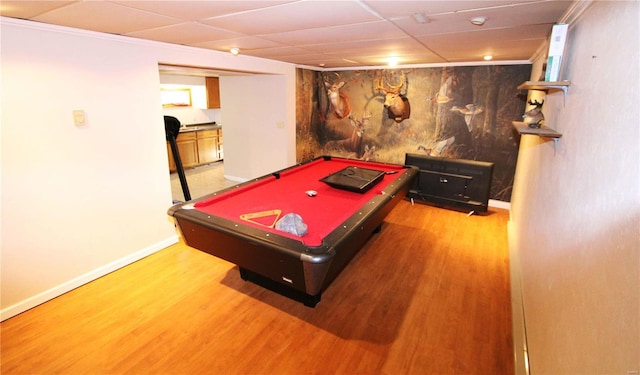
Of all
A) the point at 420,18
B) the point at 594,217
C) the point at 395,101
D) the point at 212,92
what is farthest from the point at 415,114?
the point at 212,92

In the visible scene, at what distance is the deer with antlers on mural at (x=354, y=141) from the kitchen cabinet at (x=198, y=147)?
2.86 m

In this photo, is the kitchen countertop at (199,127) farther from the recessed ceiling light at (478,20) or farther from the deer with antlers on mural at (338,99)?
the recessed ceiling light at (478,20)

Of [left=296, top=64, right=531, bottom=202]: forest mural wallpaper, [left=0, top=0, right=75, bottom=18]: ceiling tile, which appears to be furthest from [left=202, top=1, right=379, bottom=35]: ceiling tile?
[left=296, top=64, right=531, bottom=202]: forest mural wallpaper

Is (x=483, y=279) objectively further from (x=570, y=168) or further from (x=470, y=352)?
(x=570, y=168)

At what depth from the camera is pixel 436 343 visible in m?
2.02

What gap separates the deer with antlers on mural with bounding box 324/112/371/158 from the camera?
5312 millimetres

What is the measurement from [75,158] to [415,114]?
438 centimetres

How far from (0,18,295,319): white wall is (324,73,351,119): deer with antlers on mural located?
8.78 feet

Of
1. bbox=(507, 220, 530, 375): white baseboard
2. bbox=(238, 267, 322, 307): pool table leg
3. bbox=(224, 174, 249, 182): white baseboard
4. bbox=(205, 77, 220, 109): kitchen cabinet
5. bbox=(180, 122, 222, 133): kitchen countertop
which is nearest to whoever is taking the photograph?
bbox=(507, 220, 530, 375): white baseboard

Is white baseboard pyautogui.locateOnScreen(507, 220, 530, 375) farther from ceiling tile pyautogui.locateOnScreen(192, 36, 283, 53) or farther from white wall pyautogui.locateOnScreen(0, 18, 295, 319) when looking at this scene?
white wall pyautogui.locateOnScreen(0, 18, 295, 319)

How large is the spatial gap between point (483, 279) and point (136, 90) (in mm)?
3673

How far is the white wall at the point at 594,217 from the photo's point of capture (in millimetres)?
774

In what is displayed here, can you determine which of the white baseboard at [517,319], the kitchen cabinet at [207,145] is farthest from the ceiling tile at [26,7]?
the kitchen cabinet at [207,145]

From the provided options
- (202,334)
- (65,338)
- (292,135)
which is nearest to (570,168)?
(202,334)
